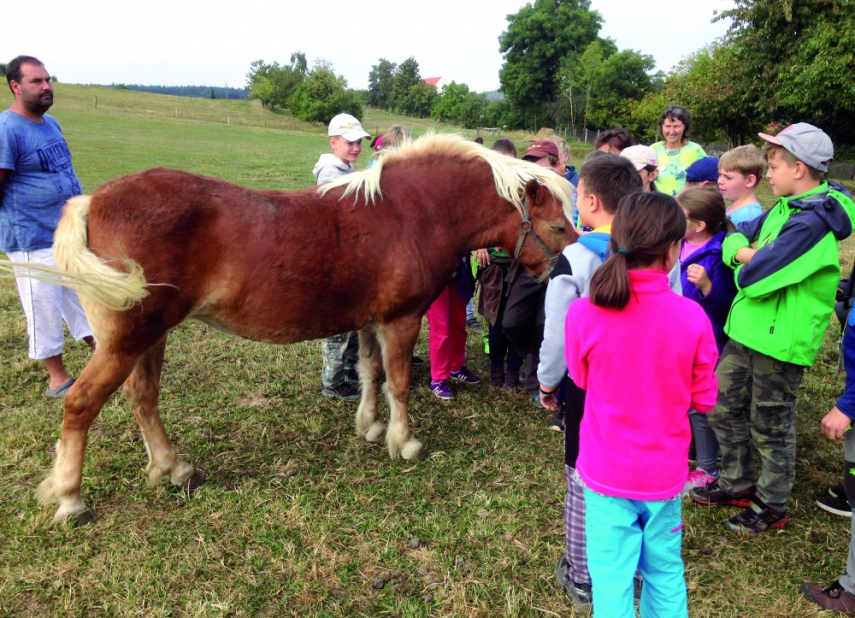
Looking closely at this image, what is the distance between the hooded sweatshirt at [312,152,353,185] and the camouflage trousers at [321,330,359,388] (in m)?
1.25

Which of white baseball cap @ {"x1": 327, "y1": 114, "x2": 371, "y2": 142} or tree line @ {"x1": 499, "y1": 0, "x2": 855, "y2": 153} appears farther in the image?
tree line @ {"x1": 499, "y1": 0, "x2": 855, "y2": 153}

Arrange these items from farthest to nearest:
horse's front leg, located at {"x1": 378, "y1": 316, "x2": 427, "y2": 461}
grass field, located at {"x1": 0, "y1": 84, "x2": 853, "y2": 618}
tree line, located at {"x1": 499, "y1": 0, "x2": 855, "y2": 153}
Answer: tree line, located at {"x1": 499, "y1": 0, "x2": 855, "y2": 153} → horse's front leg, located at {"x1": 378, "y1": 316, "x2": 427, "y2": 461} → grass field, located at {"x1": 0, "y1": 84, "x2": 853, "y2": 618}

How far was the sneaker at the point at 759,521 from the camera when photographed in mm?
2857

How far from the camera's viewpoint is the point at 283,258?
2.94 metres

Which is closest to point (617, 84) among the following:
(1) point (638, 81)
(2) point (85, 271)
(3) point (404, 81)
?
(1) point (638, 81)

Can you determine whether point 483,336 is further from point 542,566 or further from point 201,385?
point 542,566

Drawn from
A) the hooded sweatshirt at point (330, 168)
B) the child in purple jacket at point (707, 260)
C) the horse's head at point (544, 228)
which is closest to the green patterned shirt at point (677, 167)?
the child in purple jacket at point (707, 260)

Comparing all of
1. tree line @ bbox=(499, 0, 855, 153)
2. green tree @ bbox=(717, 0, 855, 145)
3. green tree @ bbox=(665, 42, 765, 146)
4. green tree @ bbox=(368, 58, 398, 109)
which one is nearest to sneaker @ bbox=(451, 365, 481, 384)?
tree line @ bbox=(499, 0, 855, 153)

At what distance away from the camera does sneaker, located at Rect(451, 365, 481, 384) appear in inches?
188

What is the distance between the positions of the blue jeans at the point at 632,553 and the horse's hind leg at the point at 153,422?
2475mm

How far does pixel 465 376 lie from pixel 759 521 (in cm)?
249

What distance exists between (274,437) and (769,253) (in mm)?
3280

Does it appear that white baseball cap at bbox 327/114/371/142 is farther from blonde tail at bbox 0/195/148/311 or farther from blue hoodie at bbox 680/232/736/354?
blue hoodie at bbox 680/232/736/354

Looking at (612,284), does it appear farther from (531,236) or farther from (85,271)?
(85,271)
